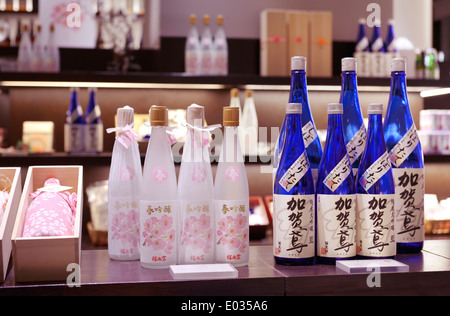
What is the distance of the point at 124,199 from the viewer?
0.92 meters

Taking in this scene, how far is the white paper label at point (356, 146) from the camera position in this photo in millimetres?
993

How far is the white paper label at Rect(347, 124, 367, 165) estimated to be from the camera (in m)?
0.99

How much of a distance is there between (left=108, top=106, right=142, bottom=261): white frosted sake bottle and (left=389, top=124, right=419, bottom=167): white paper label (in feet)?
1.52

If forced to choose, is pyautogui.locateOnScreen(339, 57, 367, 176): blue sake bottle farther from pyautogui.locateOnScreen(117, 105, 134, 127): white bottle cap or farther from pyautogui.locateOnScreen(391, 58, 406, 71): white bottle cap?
pyautogui.locateOnScreen(117, 105, 134, 127): white bottle cap

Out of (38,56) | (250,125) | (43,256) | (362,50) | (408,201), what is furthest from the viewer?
(362,50)

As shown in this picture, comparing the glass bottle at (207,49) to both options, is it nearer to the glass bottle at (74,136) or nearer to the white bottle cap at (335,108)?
the glass bottle at (74,136)

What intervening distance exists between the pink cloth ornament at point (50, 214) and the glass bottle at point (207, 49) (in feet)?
5.64

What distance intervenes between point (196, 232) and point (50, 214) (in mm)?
230

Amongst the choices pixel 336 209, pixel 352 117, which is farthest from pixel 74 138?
pixel 336 209

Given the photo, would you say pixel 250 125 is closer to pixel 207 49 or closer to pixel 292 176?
pixel 207 49

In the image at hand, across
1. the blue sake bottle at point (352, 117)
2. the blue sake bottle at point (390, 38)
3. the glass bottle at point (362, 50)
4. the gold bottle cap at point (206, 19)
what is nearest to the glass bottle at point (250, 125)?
the gold bottle cap at point (206, 19)

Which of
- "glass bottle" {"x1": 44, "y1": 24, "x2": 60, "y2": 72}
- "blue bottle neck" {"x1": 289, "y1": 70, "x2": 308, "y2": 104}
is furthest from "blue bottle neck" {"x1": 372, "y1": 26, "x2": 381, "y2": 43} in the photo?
"blue bottle neck" {"x1": 289, "y1": 70, "x2": 308, "y2": 104}
